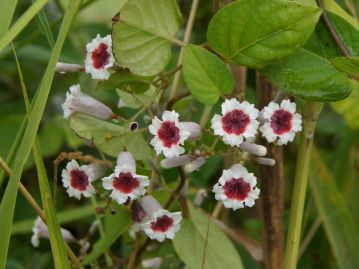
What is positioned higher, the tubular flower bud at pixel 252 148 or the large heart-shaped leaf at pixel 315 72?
the large heart-shaped leaf at pixel 315 72

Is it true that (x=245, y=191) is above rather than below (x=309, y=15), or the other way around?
below

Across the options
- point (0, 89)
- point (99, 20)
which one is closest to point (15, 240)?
point (0, 89)

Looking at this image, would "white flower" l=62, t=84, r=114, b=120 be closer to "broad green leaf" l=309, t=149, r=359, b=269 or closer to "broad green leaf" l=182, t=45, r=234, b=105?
"broad green leaf" l=182, t=45, r=234, b=105

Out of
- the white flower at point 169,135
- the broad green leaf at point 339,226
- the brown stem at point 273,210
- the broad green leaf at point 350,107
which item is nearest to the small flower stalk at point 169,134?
the white flower at point 169,135

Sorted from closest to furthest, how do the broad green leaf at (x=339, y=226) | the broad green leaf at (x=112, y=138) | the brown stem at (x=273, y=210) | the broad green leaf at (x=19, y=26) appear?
the broad green leaf at (x=19, y=26) < the broad green leaf at (x=112, y=138) < the brown stem at (x=273, y=210) < the broad green leaf at (x=339, y=226)

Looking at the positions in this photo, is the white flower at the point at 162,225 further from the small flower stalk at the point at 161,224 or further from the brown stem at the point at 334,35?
the brown stem at the point at 334,35

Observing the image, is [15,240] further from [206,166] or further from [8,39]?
[8,39]

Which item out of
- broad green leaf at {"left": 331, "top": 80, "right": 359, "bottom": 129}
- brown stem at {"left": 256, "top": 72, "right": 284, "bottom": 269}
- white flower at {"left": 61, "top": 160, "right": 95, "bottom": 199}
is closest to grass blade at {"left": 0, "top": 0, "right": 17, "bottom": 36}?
white flower at {"left": 61, "top": 160, "right": 95, "bottom": 199}
